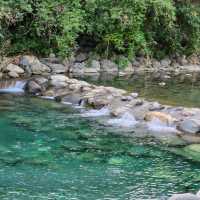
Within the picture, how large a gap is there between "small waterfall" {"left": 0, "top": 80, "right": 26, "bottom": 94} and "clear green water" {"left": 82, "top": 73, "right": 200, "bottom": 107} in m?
2.25

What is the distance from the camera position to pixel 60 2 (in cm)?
1653

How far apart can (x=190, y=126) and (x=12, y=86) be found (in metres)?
5.76

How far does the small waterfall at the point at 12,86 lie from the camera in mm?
14080

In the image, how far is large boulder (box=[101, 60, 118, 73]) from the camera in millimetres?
18047

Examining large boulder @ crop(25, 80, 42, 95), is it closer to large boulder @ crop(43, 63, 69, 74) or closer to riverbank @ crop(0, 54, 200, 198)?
riverbank @ crop(0, 54, 200, 198)

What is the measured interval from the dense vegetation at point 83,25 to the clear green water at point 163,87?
1.36m

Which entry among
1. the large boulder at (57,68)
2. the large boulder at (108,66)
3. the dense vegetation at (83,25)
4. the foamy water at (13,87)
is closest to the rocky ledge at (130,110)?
the foamy water at (13,87)

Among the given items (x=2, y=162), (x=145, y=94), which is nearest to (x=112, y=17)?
(x=145, y=94)

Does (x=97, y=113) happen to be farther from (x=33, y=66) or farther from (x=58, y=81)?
(x=33, y=66)

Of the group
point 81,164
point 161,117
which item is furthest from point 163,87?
point 81,164

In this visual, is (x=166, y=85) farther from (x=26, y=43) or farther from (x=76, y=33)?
(x=26, y=43)

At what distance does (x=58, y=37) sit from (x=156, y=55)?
466 cm

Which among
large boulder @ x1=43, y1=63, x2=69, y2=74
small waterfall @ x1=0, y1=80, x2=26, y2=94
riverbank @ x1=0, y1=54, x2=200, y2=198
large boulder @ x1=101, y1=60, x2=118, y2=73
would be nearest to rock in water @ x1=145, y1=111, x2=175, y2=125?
riverbank @ x1=0, y1=54, x2=200, y2=198

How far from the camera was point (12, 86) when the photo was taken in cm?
1433
